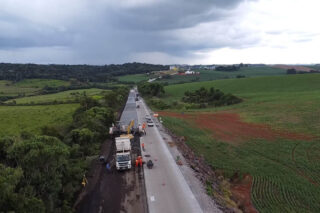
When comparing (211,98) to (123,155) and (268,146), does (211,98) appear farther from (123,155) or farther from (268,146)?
(123,155)

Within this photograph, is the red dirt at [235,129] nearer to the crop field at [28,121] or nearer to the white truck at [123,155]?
the white truck at [123,155]

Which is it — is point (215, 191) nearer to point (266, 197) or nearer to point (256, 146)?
point (266, 197)

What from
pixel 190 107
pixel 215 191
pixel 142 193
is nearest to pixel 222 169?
pixel 215 191

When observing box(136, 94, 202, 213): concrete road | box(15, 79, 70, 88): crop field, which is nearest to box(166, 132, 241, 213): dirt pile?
box(136, 94, 202, 213): concrete road

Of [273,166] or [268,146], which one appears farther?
[268,146]

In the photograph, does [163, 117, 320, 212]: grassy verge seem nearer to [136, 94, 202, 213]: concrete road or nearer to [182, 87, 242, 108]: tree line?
[136, 94, 202, 213]: concrete road

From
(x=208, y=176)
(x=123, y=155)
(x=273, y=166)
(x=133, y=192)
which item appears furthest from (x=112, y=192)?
(x=273, y=166)
